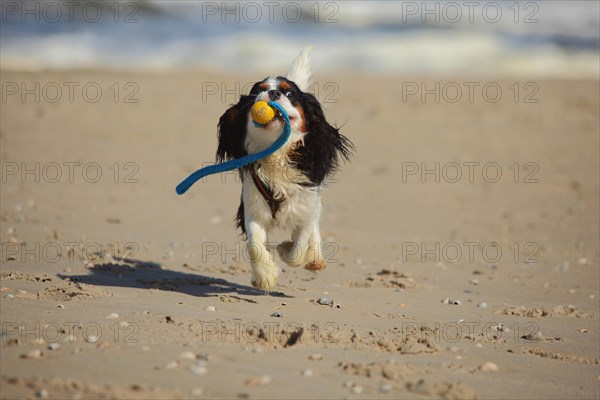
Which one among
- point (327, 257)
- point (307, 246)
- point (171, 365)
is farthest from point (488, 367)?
point (327, 257)

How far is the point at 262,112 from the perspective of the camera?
570cm

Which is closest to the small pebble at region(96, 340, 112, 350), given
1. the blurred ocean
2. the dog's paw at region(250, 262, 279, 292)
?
the dog's paw at region(250, 262, 279, 292)

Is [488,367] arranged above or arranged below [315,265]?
below

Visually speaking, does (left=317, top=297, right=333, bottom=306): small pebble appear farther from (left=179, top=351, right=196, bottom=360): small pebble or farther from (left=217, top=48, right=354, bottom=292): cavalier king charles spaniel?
(left=179, top=351, right=196, bottom=360): small pebble

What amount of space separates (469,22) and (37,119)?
24374mm

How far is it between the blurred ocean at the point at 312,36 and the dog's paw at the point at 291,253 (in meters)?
15.9

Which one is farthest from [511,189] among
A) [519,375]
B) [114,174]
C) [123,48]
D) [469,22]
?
[469,22]

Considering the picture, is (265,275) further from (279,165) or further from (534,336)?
(534,336)

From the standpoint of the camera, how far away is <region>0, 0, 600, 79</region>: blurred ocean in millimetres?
25078

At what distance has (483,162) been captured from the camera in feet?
41.6

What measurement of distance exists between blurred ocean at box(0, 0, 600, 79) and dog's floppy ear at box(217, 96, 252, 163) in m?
15.9

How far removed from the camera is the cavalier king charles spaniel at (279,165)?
5949 mm

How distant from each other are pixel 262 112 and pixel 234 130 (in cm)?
50

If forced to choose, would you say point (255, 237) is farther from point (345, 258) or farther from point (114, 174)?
point (114, 174)
